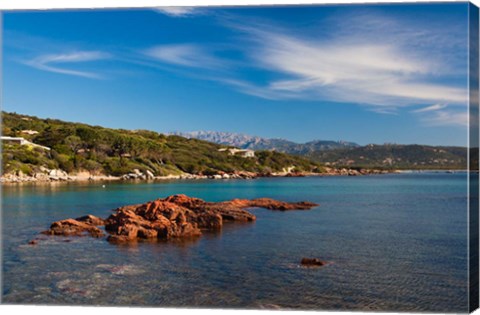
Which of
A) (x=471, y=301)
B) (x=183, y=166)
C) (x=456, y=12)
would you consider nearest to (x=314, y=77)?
(x=456, y=12)

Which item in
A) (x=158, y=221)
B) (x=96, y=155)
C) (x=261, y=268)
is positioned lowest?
(x=261, y=268)

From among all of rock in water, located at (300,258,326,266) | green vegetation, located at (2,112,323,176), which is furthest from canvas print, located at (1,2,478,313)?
green vegetation, located at (2,112,323,176)

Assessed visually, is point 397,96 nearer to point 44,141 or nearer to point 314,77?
point 314,77

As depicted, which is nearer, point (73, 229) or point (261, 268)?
point (261, 268)

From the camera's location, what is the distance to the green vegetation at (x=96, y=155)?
30.8 m

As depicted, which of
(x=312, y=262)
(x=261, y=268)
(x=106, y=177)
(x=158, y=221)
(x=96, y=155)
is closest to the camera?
(x=261, y=268)

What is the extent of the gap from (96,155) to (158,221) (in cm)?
2330

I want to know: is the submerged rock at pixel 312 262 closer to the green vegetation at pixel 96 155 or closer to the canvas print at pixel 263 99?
the canvas print at pixel 263 99

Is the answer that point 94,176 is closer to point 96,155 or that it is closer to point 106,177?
point 106,177

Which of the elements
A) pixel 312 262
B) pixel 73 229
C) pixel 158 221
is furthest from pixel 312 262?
pixel 73 229

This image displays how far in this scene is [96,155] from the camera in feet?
113

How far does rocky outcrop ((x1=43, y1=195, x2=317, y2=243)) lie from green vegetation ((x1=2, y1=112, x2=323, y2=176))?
530 inches

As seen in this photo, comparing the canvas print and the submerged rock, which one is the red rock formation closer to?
the canvas print

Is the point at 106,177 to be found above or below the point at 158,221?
above
